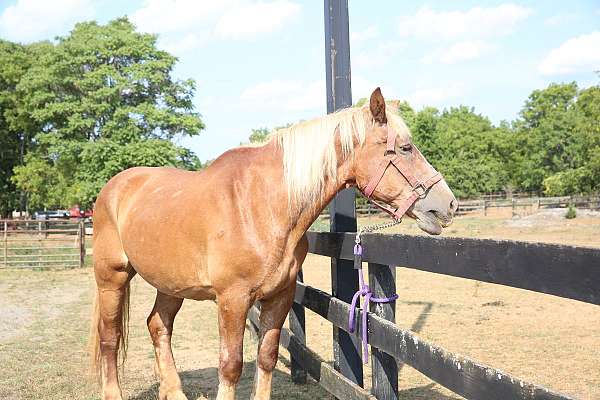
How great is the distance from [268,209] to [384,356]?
104cm

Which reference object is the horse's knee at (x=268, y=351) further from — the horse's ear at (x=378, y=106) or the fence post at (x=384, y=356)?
the horse's ear at (x=378, y=106)

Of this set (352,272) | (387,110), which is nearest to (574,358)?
(352,272)

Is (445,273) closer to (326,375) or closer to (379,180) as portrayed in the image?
(379,180)

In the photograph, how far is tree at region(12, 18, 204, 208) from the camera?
28.8 metres

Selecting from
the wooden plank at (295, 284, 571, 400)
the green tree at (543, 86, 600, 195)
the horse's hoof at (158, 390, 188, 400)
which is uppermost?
the green tree at (543, 86, 600, 195)

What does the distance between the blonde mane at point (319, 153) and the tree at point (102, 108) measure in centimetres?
2624

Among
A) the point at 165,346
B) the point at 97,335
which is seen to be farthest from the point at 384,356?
the point at 97,335

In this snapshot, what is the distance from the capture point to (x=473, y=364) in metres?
2.11

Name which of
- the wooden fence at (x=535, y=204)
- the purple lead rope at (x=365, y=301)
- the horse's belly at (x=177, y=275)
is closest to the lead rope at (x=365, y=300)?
the purple lead rope at (x=365, y=301)

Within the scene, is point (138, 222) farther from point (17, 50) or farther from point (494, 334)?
point (17, 50)

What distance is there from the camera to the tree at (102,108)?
28.8 metres

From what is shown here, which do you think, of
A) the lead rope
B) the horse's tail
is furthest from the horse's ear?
the horse's tail

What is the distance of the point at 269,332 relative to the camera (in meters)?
3.47

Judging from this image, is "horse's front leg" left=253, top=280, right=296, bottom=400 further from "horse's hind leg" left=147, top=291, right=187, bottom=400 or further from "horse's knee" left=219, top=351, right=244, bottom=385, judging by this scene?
"horse's hind leg" left=147, top=291, right=187, bottom=400
